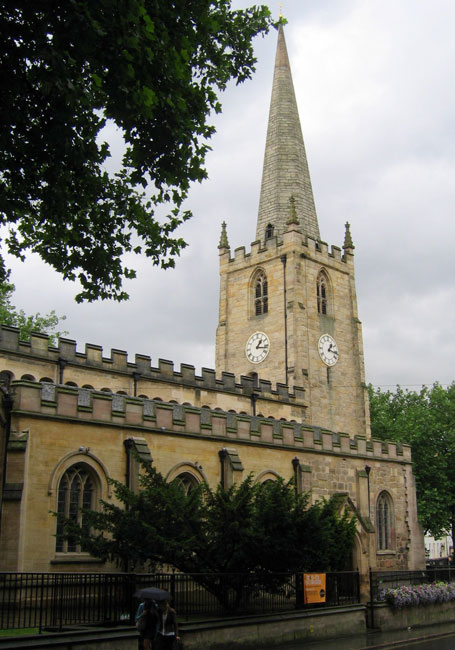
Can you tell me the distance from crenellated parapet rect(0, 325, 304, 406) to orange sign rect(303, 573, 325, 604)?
1457 centimetres

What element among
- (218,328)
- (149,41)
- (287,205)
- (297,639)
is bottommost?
(297,639)

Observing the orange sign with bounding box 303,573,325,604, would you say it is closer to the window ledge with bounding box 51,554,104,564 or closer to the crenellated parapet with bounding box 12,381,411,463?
the window ledge with bounding box 51,554,104,564

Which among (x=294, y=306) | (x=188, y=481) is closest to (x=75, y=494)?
(x=188, y=481)

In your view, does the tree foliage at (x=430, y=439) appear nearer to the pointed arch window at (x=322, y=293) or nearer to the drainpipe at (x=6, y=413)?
the pointed arch window at (x=322, y=293)

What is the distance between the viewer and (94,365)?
3136cm

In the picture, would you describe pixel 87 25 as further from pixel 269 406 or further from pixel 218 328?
pixel 218 328

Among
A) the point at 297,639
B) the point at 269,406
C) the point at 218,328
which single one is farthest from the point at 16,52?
the point at 218,328

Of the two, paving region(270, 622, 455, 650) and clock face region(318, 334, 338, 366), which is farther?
clock face region(318, 334, 338, 366)

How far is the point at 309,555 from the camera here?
17.9m

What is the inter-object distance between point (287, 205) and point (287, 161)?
4.19m

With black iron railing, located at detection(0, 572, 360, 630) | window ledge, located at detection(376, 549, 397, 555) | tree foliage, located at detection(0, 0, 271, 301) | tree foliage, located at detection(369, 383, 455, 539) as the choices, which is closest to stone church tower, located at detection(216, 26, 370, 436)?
tree foliage, located at detection(369, 383, 455, 539)

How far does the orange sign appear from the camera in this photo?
→ 18250 millimetres

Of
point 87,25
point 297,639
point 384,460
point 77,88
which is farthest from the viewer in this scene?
point 384,460

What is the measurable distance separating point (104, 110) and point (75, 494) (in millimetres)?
10742
